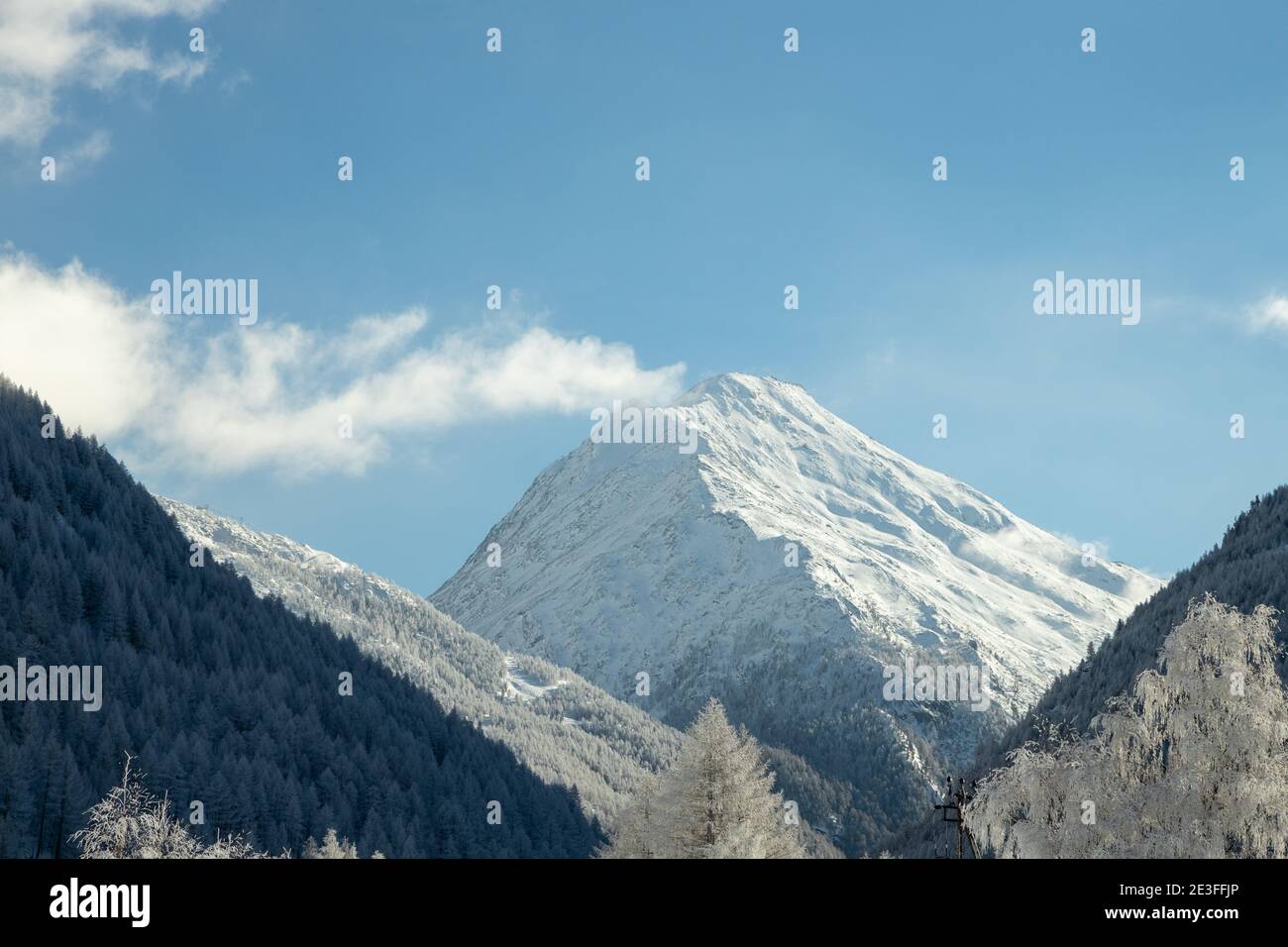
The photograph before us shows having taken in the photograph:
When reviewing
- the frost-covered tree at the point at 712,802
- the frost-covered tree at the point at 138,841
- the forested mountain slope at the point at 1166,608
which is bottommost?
the frost-covered tree at the point at 138,841

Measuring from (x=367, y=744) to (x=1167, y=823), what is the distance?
16290 centimetres

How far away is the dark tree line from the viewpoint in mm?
131750

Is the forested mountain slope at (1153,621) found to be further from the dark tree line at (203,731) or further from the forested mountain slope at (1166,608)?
the dark tree line at (203,731)

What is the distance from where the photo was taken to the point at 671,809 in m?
56.8

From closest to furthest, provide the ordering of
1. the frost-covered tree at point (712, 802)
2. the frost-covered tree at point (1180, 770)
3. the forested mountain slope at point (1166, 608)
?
the frost-covered tree at point (1180, 770) → the frost-covered tree at point (712, 802) → the forested mountain slope at point (1166, 608)

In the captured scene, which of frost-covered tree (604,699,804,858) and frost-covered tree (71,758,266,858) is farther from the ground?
frost-covered tree (604,699,804,858)

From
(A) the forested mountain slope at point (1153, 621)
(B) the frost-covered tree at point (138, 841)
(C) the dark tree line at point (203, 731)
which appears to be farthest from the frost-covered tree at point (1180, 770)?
(A) the forested mountain slope at point (1153, 621)

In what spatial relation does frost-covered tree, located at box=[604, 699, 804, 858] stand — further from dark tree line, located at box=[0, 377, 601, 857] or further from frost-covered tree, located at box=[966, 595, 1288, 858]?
dark tree line, located at box=[0, 377, 601, 857]

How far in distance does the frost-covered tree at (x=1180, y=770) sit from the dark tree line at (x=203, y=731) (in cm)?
10270

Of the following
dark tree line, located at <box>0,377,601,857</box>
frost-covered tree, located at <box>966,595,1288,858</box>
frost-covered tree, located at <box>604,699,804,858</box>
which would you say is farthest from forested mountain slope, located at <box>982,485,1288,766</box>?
frost-covered tree, located at <box>966,595,1288,858</box>

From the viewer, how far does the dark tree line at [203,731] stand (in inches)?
5187

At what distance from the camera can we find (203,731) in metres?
153

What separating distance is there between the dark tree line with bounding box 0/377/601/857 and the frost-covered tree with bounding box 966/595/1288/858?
103 metres
